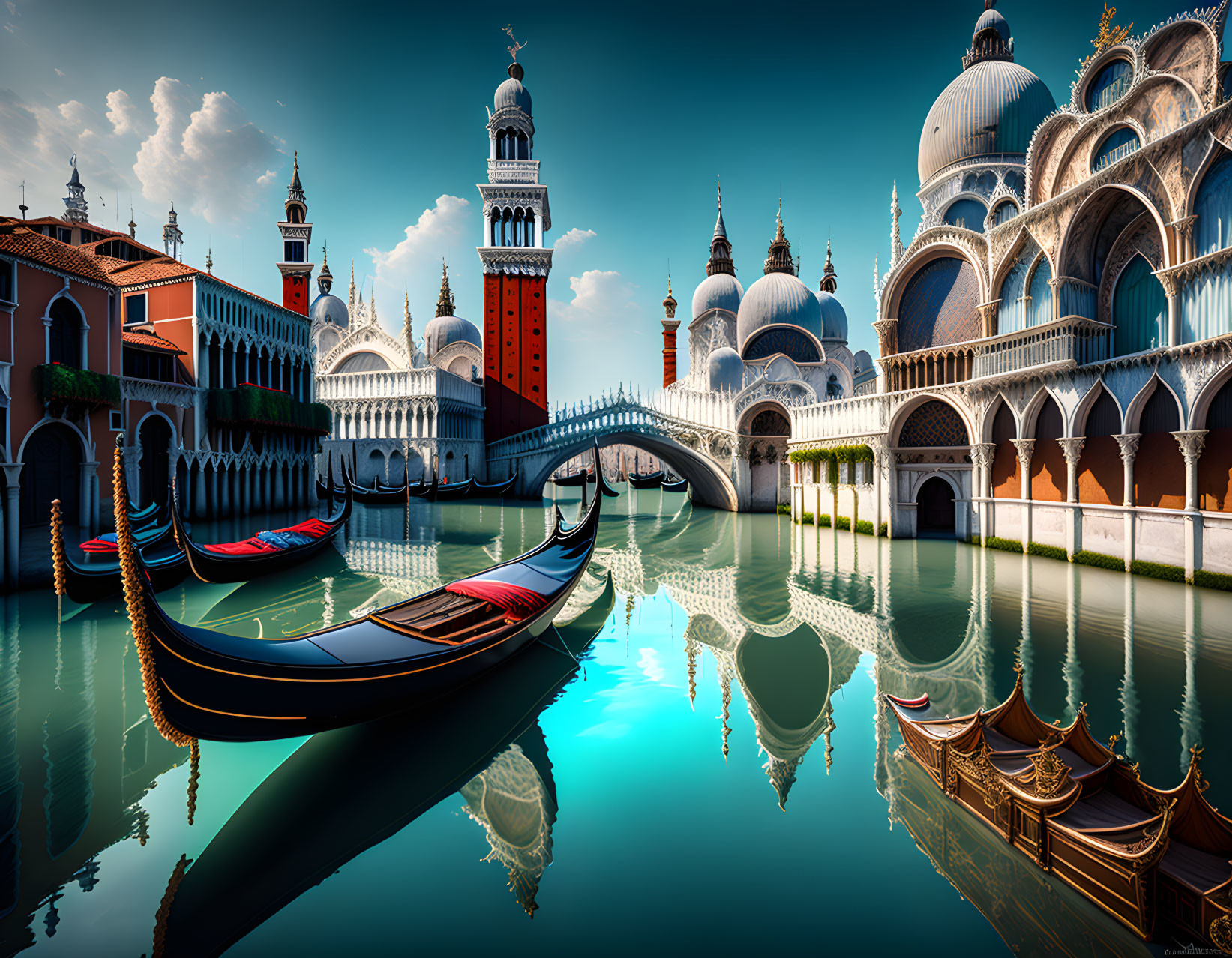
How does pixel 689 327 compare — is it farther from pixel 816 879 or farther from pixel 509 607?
pixel 816 879

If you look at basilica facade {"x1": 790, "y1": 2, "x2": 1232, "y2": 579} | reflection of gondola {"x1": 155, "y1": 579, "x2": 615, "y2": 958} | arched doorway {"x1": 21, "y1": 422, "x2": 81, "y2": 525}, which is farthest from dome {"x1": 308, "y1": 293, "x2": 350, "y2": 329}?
reflection of gondola {"x1": 155, "y1": 579, "x2": 615, "y2": 958}

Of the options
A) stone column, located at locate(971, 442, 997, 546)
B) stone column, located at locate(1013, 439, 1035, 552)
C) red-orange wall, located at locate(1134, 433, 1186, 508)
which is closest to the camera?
red-orange wall, located at locate(1134, 433, 1186, 508)

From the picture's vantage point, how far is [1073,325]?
355 inches

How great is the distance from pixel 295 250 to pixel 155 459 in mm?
21461

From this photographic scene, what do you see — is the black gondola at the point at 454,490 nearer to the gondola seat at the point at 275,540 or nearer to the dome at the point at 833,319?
the gondola seat at the point at 275,540

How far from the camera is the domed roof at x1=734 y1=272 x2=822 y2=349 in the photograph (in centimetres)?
2184

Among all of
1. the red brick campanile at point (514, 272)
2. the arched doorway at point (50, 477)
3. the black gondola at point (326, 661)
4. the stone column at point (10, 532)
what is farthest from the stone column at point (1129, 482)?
the red brick campanile at point (514, 272)

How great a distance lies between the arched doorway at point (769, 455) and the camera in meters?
17.8

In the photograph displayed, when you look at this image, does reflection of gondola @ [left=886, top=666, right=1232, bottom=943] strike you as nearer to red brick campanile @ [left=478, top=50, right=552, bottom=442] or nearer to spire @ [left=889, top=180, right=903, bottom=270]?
spire @ [left=889, top=180, right=903, bottom=270]

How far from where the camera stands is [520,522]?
1567cm

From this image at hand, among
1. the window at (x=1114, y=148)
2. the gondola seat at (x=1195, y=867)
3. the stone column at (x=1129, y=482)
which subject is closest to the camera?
the gondola seat at (x=1195, y=867)

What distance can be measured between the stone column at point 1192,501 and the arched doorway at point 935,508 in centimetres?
523

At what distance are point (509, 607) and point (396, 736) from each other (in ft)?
4.20

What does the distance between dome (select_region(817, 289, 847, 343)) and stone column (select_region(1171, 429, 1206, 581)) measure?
20.2 m
